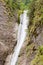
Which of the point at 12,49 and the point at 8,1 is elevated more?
the point at 8,1

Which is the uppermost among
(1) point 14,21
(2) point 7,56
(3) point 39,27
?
(3) point 39,27

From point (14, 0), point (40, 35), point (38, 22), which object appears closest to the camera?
point (40, 35)

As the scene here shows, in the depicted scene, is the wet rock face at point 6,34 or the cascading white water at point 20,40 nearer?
the cascading white water at point 20,40

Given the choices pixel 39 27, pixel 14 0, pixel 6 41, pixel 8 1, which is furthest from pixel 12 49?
pixel 14 0

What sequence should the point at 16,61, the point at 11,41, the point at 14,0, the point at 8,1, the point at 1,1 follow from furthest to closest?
1. the point at 14,0
2. the point at 8,1
3. the point at 1,1
4. the point at 11,41
5. the point at 16,61

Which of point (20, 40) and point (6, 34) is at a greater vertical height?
point (6, 34)

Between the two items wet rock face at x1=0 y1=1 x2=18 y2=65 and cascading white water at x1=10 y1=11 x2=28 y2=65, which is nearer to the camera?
cascading white water at x1=10 y1=11 x2=28 y2=65

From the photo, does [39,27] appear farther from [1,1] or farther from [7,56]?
[1,1]

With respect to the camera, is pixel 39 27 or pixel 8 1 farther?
pixel 8 1
